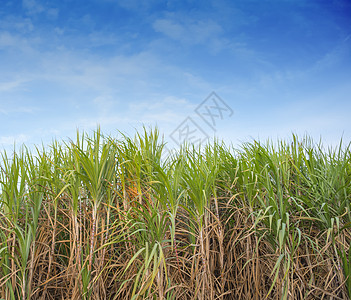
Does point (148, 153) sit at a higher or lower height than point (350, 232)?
higher

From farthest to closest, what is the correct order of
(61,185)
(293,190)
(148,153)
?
(293,190) < (148,153) < (61,185)

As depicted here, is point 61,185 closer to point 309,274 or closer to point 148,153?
point 148,153

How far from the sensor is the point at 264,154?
3240 mm

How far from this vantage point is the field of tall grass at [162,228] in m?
2.64

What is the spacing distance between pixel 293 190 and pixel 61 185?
2.54 meters

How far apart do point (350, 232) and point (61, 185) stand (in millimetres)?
2847

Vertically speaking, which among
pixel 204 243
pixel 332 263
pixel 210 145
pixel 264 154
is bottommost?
pixel 332 263

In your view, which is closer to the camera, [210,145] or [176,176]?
[176,176]

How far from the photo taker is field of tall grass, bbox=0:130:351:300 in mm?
2641

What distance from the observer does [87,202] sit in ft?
10.1

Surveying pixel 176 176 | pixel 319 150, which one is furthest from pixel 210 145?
pixel 319 150

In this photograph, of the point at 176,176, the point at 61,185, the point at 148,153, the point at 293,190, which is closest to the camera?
the point at 176,176

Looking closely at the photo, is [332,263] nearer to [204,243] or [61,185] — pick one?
[204,243]

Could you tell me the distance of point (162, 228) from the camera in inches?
100.0
